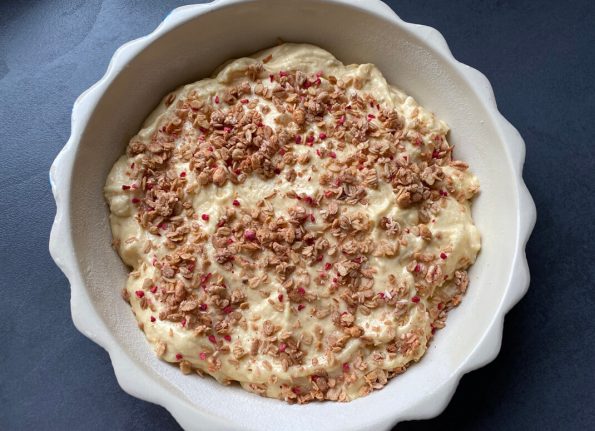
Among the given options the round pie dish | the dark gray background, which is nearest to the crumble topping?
the round pie dish

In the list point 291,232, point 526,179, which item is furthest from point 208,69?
point 526,179

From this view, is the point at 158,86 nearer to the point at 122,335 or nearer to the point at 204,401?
the point at 122,335

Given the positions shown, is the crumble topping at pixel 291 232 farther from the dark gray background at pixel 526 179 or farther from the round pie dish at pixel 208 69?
the dark gray background at pixel 526 179

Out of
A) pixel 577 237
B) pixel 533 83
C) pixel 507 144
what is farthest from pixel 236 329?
pixel 533 83

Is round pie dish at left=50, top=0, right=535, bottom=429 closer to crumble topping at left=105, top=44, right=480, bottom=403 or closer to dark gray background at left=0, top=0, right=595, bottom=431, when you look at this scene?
crumble topping at left=105, top=44, right=480, bottom=403

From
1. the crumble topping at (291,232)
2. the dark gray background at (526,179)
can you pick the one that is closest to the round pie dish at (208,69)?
the crumble topping at (291,232)

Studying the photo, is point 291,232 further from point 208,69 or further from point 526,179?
point 526,179
